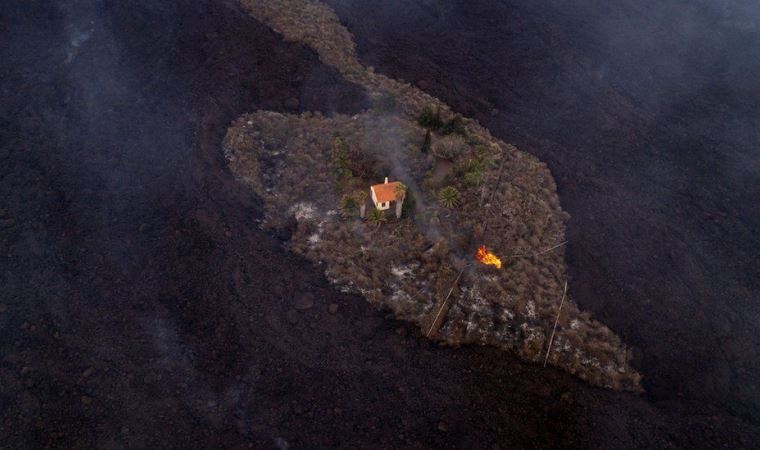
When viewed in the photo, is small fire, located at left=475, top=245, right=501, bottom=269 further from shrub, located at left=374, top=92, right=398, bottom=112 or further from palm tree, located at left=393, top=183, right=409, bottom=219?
shrub, located at left=374, top=92, right=398, bottom=112

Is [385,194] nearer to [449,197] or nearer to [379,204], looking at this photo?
[379,204]

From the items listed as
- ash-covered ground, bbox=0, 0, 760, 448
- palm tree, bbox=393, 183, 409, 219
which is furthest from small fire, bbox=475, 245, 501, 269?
palm tree, bbox=393, 183, 409, 219

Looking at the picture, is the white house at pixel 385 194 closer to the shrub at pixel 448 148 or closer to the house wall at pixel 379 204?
the house wall at pixel 379 204

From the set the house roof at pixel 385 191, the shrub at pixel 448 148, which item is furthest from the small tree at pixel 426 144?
the house roof at pixel 385 191

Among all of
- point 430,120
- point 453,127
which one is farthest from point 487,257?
point 430,120

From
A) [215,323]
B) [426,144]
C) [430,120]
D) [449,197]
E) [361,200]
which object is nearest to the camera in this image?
[215,323]
